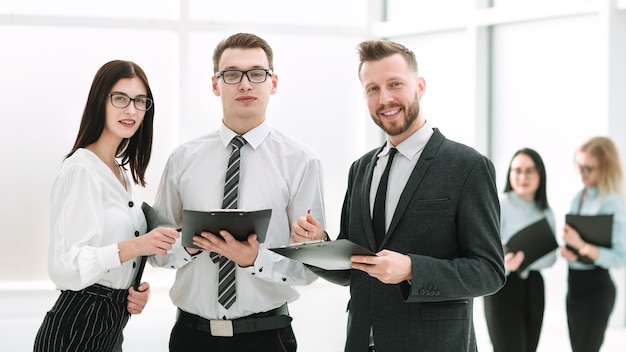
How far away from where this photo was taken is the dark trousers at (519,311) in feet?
16.1

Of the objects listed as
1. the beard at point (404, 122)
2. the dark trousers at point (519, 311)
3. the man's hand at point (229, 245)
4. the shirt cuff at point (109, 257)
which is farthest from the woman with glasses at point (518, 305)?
the shirt cuff at point (109, 257)

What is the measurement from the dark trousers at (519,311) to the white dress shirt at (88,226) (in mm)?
2892

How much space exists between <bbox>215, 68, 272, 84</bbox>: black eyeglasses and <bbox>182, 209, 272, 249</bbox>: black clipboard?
73 cm

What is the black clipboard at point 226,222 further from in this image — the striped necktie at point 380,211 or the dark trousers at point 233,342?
the dark trousers at point 233,342

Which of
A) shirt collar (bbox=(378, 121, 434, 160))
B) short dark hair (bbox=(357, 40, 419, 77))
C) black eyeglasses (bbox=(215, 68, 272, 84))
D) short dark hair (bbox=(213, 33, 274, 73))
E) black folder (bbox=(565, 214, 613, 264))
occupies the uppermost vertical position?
short dark hair (bbox=(213, 33, 274, 73))

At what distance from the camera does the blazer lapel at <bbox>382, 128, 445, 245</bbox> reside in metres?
2.46

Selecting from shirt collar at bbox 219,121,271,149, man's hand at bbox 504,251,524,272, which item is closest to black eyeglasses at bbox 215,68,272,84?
shirt collar at bbox 219,121,271,149

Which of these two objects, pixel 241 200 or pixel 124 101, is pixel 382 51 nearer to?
pixel 241 200

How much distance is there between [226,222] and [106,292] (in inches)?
25.7

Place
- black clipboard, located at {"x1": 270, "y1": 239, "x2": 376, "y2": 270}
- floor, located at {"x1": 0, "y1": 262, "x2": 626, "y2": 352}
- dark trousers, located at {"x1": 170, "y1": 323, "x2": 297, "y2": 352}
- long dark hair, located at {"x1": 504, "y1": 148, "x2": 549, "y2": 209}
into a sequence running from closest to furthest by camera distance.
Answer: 1. black clipboard, located at {"x1": 270, "y1": 239, "x2": 376, "y2": 270}
2. dark trousers, located at {"x1": 170, "y1": 323, "x2": 297, "y2": 352}
3. long dark hair, located at {"x1": 504, "y1": 148, "x2": 549, "y2": 209}
4. floor, located at {"x1": 0, "y1": 262, "x2": 626, "y2": 352}

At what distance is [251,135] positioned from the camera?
3.12m

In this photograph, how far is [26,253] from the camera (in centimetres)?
639

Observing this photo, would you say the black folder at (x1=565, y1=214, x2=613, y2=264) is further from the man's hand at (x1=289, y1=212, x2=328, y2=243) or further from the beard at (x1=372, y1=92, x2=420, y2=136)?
the man's hand at (x1=289, y1=212, x2=328, y2=243)

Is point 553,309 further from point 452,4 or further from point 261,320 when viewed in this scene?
point 261,320
